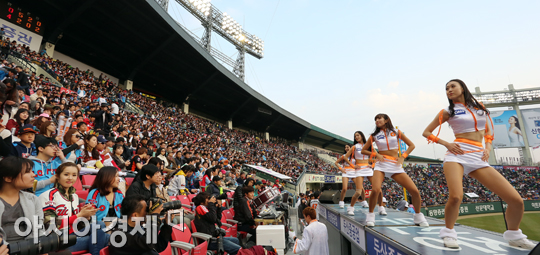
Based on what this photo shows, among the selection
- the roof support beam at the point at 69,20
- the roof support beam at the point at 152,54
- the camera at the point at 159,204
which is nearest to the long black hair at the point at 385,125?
the camera at the point at 159,204

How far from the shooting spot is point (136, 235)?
2.40 meters

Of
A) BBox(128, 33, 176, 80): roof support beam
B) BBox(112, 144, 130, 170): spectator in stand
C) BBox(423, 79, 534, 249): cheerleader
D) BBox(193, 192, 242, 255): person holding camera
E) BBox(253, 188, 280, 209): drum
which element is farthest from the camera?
BBox(128, 33, 176, 80): roof support beam

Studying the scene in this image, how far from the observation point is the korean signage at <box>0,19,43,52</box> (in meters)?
14.3

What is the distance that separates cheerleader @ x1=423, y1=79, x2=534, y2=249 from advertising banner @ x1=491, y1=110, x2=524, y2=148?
3660 cm

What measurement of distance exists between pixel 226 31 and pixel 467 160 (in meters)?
31.8

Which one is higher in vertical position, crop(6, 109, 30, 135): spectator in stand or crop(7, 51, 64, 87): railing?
crop(7, 51, 64, 87): railing

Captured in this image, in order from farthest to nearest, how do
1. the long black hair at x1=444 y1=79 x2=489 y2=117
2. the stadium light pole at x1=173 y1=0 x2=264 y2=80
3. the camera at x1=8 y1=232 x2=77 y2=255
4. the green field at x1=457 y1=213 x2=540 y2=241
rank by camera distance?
the stadium light pole at x1=173 y1=0 x2=264 y2=80
the green field at x1=457 y1=213 x2=540 y2=241
the long black hair at x1=444 y1=79 x2=489 y2=117
the camera at x1=8 y1=232 x2=77 y2=255

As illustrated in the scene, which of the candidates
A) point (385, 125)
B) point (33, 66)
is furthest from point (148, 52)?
point (385, 125)

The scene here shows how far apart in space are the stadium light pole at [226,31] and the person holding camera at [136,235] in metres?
26.9

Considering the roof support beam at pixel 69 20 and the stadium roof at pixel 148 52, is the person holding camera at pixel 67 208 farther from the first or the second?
the roof support beam at pixel 69 20

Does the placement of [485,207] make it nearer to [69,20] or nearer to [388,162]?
[388,162]

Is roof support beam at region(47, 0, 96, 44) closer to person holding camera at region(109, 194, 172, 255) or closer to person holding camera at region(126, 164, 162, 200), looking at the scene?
person holding camera at region(126, 164, 162, 200)

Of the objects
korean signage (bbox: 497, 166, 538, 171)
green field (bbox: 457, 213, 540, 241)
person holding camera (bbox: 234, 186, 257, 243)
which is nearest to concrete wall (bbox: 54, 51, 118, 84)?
person holding camera (bbox: 234, 186, 257, 243)

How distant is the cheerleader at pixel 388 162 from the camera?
12.6ft
